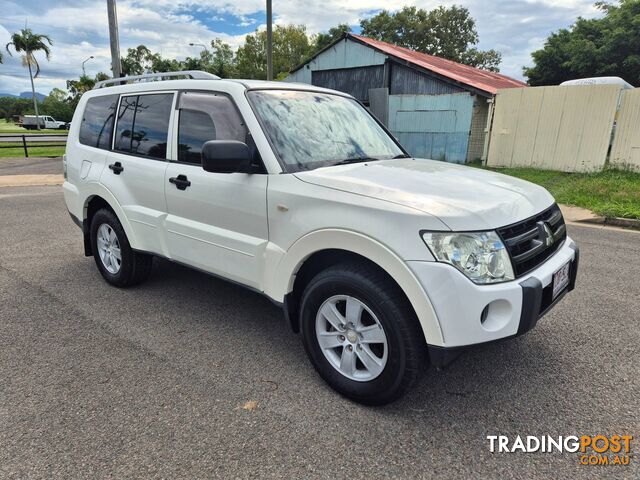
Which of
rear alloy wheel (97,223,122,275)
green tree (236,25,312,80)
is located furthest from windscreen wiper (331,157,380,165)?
green tree (236,25,312,80)

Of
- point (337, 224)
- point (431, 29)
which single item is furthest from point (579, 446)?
point (431, 29)

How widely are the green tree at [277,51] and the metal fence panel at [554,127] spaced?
36540 millimetres

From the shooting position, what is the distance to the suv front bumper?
211 cm

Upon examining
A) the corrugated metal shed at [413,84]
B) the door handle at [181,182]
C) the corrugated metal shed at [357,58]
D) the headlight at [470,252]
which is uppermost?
the corrugated metal shed at [357,58]

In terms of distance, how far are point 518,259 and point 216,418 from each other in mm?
1831

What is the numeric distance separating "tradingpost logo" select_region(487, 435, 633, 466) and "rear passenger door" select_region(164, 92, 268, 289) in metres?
1.69

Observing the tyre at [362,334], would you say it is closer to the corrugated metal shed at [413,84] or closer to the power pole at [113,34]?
the power pole at [113,34]

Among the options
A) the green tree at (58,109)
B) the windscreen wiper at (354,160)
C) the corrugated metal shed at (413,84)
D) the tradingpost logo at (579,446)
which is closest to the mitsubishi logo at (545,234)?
the tradingpost logo at (579,446)

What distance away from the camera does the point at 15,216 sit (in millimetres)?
7676

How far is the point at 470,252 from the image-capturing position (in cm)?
216

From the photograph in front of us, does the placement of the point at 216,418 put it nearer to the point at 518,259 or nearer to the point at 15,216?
the point at 518,259

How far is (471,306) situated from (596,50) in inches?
1154

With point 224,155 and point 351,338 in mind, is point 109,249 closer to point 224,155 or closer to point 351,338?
point 224,155

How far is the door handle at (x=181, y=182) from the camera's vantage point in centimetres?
328
